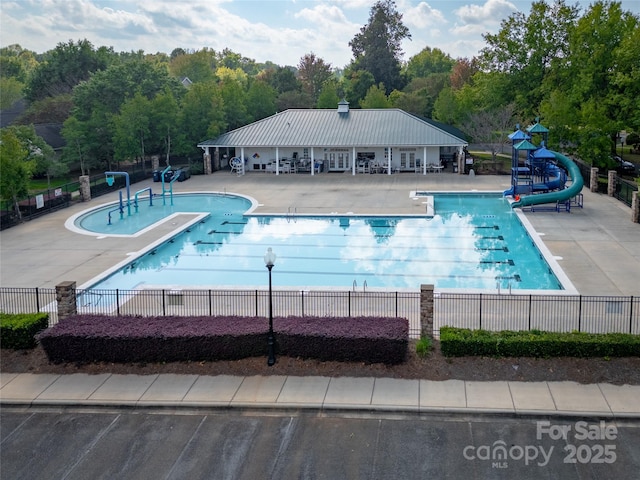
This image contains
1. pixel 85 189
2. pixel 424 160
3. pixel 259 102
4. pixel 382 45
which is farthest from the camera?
pixel 382 45

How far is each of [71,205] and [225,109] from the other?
21.0 meters

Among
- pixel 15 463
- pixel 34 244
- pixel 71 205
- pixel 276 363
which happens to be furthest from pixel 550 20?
pixel 15 463

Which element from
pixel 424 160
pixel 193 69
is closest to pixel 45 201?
pixel 424 160

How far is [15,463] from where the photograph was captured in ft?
43.0

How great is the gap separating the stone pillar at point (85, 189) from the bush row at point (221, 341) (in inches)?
975

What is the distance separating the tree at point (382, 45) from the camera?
8519 cm

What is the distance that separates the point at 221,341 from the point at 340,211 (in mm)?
20440

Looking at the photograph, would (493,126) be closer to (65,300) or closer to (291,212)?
(291,212)

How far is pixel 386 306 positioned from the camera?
20.3 metres

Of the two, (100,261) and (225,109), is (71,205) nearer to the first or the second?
(100,261)

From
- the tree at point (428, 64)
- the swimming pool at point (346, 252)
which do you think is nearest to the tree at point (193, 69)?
the tree at point (428, 64)

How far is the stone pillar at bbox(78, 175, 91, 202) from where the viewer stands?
133 ft

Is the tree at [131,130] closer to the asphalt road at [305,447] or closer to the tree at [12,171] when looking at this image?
the tree at [12,171]

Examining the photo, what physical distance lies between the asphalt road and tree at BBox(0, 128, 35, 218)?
834 inches
